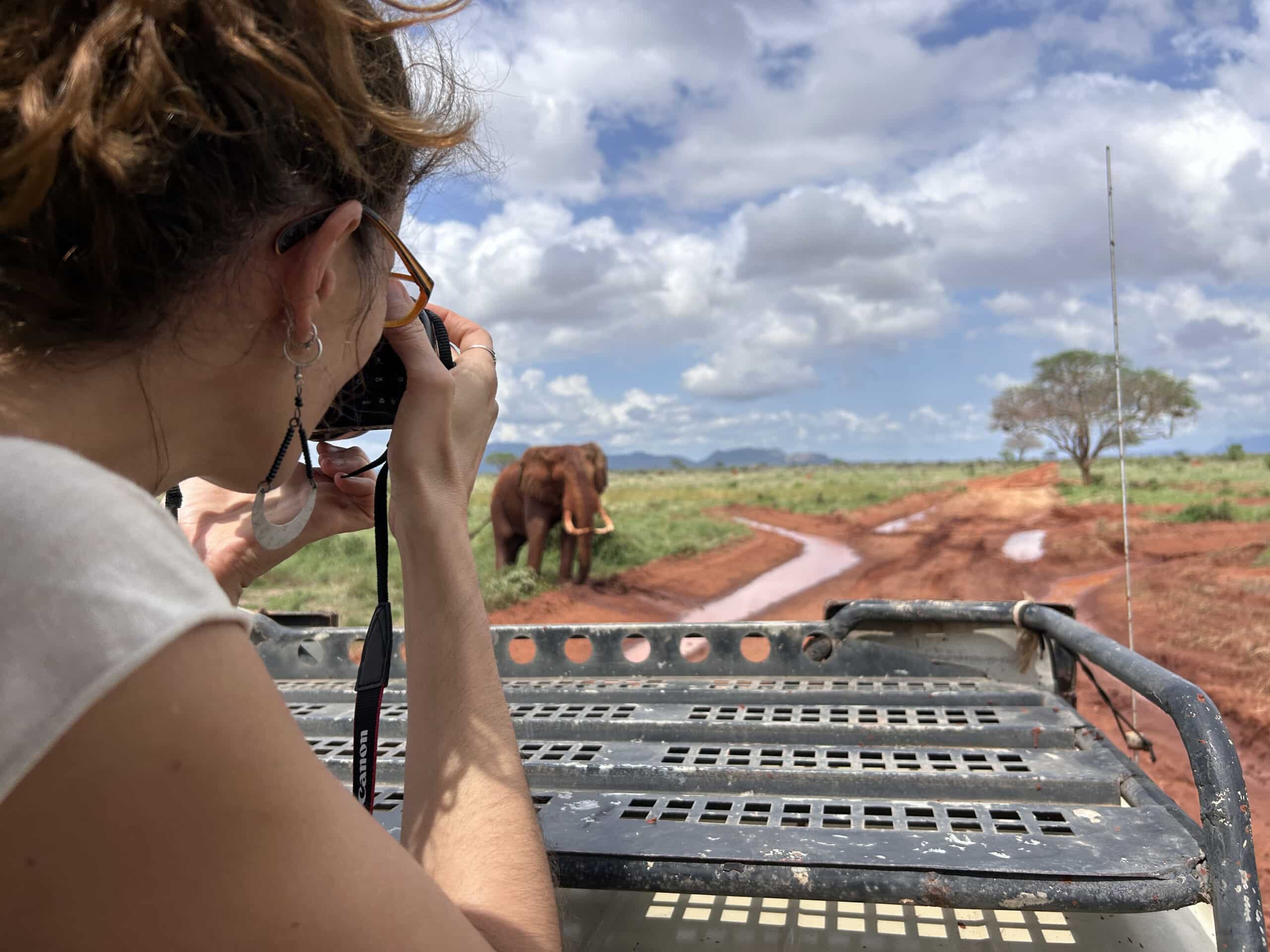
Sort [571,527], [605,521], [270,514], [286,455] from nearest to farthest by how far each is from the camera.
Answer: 1. [286,455]
2. [270,514]
3. [571,527]
4. [605,521]

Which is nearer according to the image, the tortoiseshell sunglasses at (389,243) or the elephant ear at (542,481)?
the tortoiseshell sunglasses at (389,243)

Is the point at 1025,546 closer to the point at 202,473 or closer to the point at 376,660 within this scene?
the point at 376,660

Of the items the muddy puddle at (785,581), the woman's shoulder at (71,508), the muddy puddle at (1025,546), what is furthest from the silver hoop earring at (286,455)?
the muddy puddle at (1025,546)

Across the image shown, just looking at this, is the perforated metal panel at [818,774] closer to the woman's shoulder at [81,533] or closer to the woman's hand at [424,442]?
the woman's hand at [424,442]

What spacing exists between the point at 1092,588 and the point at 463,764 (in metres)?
12.2

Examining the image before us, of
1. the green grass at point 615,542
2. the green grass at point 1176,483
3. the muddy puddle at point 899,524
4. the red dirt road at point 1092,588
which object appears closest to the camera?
the red dirt road at point 1092,588

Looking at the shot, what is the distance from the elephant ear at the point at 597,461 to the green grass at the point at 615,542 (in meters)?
1.01

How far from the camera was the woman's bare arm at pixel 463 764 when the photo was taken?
0.99 metres

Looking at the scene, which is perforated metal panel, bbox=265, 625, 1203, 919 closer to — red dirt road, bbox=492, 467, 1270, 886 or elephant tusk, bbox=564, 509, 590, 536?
red dirt road, bbox=492, 467, 1270, 886

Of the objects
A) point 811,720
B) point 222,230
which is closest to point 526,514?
point 811,720

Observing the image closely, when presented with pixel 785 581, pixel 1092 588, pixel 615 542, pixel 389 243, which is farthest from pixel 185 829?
pixel 615 542

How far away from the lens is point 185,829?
0.57 m

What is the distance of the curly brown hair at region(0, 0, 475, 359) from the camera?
2.32 ft

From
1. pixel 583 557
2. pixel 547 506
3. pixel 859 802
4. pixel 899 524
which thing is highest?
pixel 859 802
